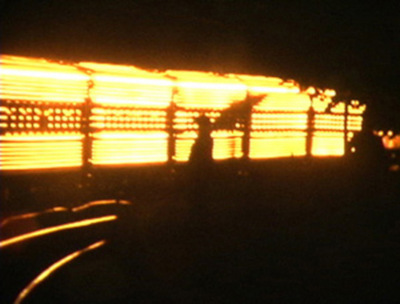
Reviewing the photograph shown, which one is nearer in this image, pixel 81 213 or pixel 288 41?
pixel 81 213

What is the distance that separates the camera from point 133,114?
1294 centimetres

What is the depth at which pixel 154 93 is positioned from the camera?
521 inches

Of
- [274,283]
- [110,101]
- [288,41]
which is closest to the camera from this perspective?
[274,283]

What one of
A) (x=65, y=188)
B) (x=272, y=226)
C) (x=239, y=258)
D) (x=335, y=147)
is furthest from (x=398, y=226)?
(x=335, y=147)

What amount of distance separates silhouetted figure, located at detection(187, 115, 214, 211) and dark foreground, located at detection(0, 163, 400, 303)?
0.06 metres

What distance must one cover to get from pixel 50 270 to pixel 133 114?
6.54 metres

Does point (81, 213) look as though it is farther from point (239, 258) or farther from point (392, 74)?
point (392, 74)

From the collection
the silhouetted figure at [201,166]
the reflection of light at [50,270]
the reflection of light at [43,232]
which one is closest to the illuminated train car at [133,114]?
the silhouetted figure at [201,166]

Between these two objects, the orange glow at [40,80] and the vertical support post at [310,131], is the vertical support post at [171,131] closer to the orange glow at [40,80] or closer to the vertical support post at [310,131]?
the orange glow at [40,80]

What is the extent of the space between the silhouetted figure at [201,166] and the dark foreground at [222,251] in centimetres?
6

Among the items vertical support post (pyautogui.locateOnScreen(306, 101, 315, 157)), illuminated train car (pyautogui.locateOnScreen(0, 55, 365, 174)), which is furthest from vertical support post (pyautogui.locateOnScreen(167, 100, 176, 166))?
vertical support post (pyautogui.locateOnScreen(306, 101, 315, 157))

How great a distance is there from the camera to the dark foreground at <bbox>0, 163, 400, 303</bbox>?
7.18 metres

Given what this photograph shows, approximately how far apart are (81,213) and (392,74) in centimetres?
605

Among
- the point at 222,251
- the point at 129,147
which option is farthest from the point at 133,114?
the point at 222,251
